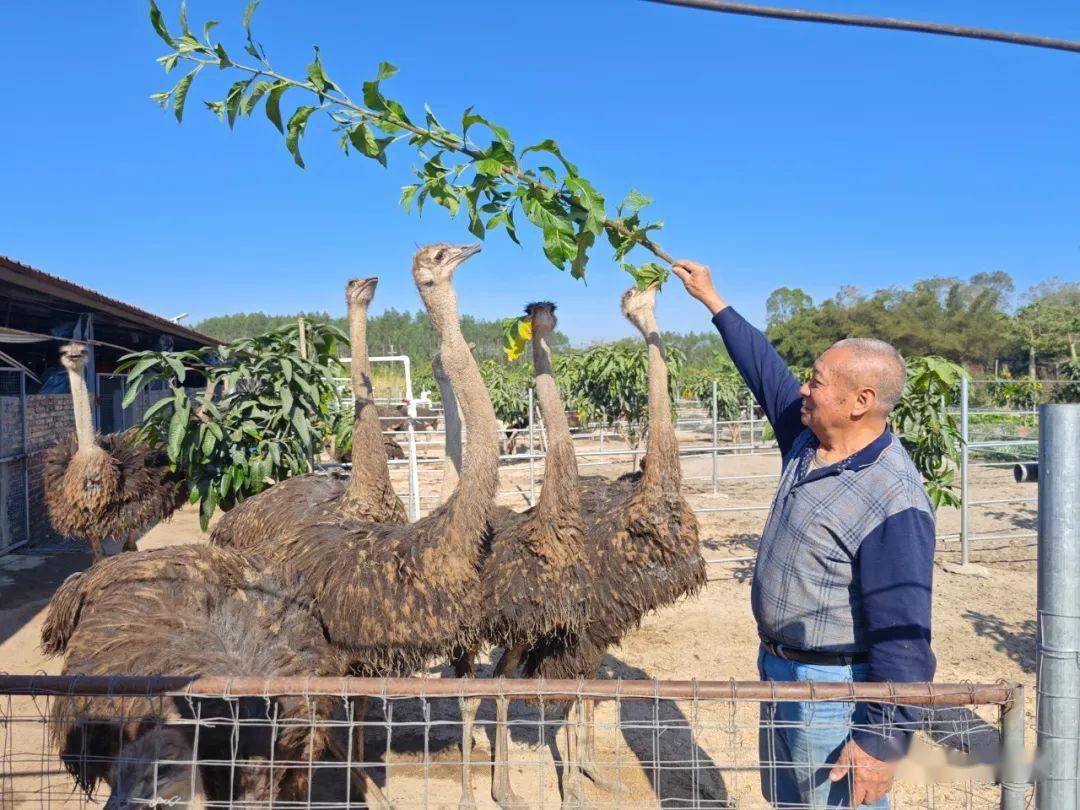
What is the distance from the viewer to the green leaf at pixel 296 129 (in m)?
2.65

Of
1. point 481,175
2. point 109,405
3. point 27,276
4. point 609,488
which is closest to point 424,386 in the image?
point 109,405

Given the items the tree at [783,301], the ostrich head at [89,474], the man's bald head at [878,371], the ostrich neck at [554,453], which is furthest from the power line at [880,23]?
the tree at [783,301]

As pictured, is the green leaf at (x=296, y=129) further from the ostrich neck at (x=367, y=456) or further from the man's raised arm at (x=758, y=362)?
the ostrich neck at (x=367, y=456)

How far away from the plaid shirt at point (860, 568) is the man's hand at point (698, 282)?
2.29 feet

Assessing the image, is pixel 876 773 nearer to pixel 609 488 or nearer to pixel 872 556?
pixel 872 556

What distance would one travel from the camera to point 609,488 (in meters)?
4.68

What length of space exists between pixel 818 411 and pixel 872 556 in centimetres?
42

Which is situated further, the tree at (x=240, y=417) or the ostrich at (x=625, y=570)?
the tree at (x=240, y=417)

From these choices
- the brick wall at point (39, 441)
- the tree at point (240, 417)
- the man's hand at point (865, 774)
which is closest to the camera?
the man's hand at point (865, 774)

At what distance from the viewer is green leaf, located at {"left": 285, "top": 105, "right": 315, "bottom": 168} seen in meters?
2.65

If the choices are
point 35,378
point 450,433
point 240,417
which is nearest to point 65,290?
point 35,378

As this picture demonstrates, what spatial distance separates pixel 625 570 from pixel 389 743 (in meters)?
1.85

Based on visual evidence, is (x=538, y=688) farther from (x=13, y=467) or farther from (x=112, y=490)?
(x=13, y=467)

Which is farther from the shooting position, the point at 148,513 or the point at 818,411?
the point at 148,513
